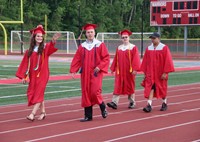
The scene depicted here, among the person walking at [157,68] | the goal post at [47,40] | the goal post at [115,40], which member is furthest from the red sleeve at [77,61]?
the goal post at [115,40]

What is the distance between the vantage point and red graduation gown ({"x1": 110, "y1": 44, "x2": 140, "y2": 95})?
44.5 feet

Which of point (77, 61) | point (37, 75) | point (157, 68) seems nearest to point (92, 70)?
point (77, 61)

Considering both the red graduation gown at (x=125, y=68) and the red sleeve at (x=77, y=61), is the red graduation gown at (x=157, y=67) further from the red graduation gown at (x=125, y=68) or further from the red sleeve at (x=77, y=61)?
the red sleeve at (x=77, y=61)

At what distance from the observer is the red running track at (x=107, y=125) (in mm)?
9320

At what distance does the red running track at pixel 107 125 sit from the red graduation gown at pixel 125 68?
464mm

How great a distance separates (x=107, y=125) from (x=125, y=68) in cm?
323

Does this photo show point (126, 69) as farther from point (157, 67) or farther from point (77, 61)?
point (77, 61)

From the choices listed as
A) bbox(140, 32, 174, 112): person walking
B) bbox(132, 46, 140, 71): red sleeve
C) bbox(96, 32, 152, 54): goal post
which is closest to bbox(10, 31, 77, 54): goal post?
bbox(96, 32, 152, 54): goal post

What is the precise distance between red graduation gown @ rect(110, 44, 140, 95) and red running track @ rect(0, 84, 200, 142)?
1.52 ft

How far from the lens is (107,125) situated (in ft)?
34.9

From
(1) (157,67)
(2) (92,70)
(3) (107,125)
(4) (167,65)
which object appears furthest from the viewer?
(1) (157,67)

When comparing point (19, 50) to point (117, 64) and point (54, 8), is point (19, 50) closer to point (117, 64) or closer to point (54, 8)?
point (54, 8)

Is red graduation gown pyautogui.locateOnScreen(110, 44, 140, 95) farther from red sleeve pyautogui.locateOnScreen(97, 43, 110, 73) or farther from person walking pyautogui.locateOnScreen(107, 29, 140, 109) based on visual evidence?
red sleeve pyautogui.locateOnScreen(97, 43, 110, 73)

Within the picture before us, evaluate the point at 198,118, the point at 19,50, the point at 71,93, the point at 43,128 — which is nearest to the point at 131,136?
the point at 43,128
